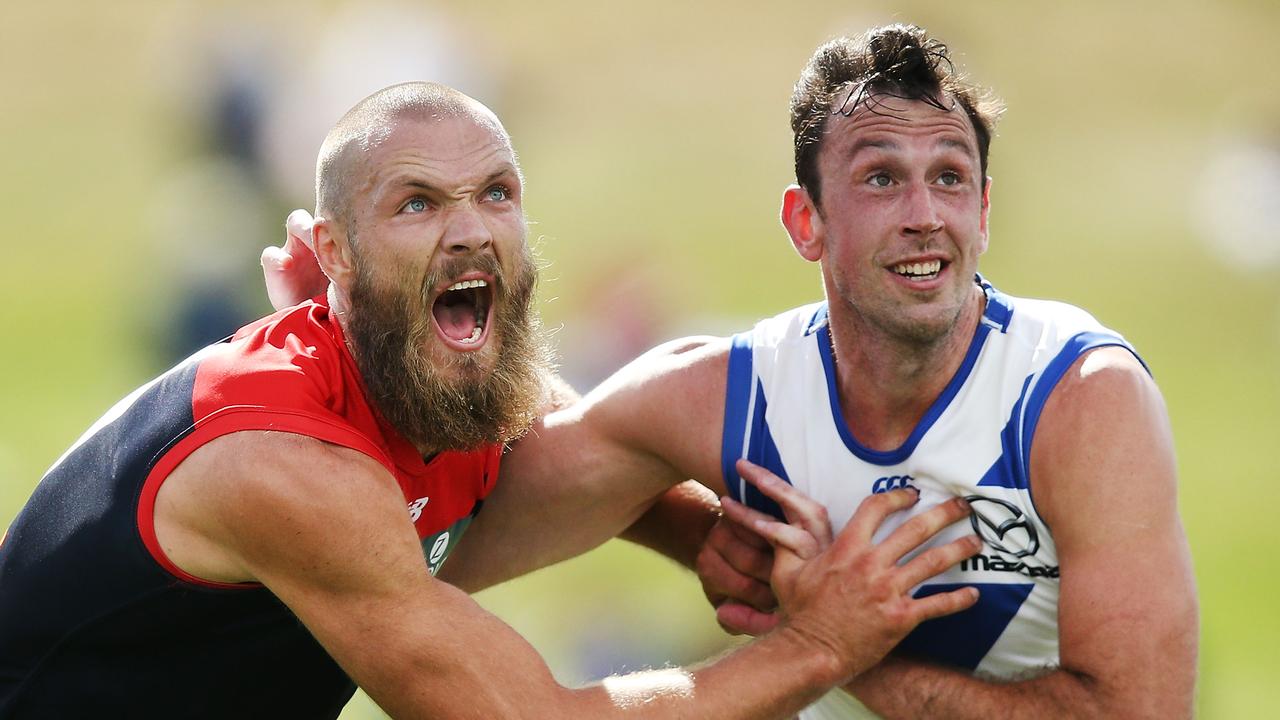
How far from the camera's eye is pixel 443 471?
503 centimetres

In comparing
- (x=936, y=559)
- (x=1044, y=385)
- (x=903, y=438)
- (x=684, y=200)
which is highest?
(x=1044, y=385)

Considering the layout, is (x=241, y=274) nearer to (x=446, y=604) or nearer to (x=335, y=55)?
(x=335, y=55)

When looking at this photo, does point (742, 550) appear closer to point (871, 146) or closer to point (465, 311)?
point (465, 311)

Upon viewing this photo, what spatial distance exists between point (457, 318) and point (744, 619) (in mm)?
1335

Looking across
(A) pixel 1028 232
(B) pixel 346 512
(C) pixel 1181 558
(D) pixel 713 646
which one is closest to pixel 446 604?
(B) pixel 346 512

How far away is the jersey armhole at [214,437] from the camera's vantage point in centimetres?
417

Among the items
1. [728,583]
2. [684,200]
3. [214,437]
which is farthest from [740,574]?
[684,200]

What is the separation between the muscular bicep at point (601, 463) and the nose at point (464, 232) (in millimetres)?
845

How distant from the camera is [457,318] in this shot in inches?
197

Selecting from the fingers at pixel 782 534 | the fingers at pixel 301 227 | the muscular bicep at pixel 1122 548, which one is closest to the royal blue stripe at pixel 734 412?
the fingers at pixel 782 534

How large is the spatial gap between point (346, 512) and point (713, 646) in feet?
15.8

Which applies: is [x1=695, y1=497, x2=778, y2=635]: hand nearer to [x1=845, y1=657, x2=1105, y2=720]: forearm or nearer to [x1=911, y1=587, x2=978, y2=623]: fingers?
[x1=845, y1=657, x2=1105, y2=720]: forearm

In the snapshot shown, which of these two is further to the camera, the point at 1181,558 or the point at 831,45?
the point at 831,45

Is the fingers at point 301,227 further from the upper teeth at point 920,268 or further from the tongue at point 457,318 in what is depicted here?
the upper teeth at point 920,268
